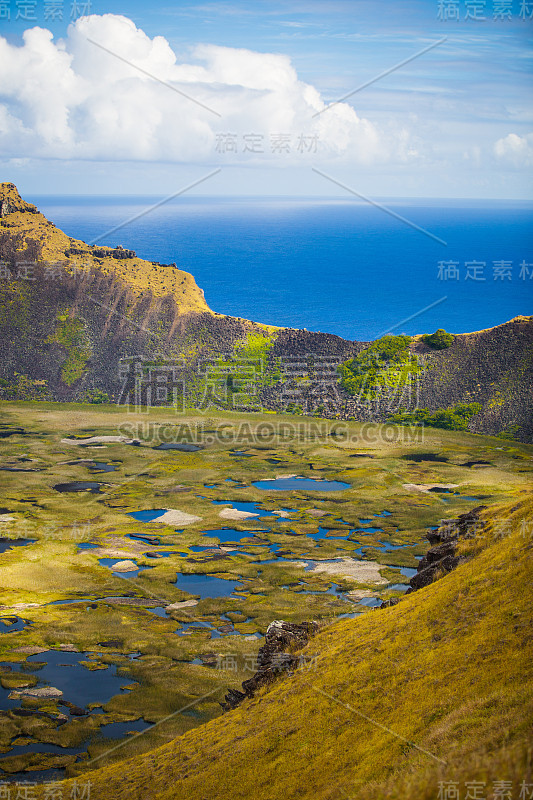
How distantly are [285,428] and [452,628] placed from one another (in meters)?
93.3

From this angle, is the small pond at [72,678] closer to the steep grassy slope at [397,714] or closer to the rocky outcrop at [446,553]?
the steep grassy slope at [397,714]

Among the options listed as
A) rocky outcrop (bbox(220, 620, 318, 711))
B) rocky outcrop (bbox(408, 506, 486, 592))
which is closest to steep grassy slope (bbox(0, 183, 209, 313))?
rocky outcrop (bbox(408, 506, 486, 592))

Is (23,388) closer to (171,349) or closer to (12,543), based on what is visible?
(171,349)

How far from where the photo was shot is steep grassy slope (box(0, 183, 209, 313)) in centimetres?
14850

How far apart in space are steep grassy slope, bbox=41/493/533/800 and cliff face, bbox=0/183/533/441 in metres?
91.8

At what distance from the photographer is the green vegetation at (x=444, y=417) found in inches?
4742

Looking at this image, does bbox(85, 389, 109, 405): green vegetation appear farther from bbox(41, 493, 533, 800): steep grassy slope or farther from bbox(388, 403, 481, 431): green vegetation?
bbox(41, 493, 533, 800): steep grassy slope

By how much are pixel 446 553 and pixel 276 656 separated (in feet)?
33.4

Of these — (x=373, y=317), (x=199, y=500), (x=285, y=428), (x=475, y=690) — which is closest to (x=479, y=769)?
(x=475, y=690)

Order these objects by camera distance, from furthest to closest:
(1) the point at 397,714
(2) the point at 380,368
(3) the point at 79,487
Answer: (2) the point at 380,368, (3) the point at 79,487, (1) the point at 397,714

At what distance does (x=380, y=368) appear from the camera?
133 meters

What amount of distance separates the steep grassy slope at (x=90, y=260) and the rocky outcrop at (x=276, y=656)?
4530 inches

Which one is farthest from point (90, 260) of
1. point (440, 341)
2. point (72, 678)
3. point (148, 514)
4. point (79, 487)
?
point (72, 678)

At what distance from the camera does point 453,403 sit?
123 meters
